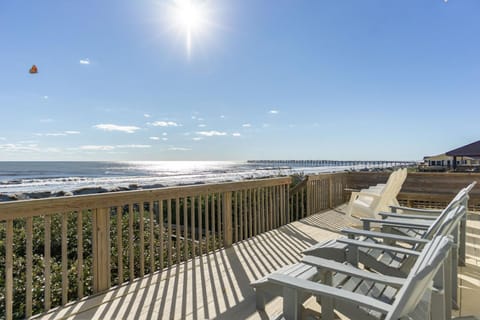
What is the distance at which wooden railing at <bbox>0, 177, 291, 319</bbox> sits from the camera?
6.73ft

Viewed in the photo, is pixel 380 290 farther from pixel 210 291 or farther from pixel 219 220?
pixel 219 220

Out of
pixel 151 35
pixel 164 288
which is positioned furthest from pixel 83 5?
pixel 164 288

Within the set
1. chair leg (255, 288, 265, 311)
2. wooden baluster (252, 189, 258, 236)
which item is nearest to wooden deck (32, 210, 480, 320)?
chair leg (255, 288, 265, 311)

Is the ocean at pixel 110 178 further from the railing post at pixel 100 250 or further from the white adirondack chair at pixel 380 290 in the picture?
the white adirondack chair at pixel 380 290

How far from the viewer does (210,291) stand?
249 cm

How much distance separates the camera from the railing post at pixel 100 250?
7.98 ft

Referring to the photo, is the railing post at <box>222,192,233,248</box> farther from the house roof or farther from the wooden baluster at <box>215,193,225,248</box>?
the house roof

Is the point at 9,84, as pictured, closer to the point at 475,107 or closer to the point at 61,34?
the point at 61,34

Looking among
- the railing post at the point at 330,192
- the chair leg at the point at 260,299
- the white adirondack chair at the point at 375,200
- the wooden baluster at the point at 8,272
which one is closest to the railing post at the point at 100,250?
the wooden baluster at the point at 8,272

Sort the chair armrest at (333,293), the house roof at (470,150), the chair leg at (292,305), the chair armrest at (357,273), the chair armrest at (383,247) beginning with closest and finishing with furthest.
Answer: the chair armrest at (333,293) < the chair armrest at (357,273) < the chair leg at (292,305) < the chair armrest at (383,247) < the house roof at (470,150)

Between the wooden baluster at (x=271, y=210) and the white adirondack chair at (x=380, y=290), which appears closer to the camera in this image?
the white adirondack chair at (x=380, y=290)

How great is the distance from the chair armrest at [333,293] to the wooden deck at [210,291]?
68cm

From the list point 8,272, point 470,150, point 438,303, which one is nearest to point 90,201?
point 8,272

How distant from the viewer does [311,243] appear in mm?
3902
